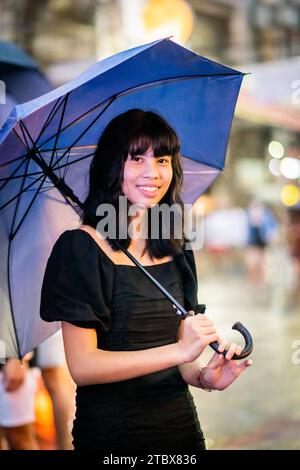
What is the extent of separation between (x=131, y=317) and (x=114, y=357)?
0.12m

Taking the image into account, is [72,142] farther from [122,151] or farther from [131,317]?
[131,317]

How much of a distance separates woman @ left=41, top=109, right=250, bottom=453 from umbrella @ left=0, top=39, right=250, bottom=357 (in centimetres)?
20

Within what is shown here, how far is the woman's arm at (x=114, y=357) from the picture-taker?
1812mm

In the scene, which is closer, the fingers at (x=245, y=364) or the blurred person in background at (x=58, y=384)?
the fingers at (x=245, y=364)

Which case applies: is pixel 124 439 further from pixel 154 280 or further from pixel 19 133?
pixel 19 133

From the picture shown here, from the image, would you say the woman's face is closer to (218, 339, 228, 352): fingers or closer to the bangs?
the bangs

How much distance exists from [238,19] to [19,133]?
56.0 feet

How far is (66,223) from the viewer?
93.8 inches

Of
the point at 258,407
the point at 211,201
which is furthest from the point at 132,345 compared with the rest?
the point at 211,201

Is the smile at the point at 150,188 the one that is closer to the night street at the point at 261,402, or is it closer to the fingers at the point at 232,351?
the fingers at the point at 232,351

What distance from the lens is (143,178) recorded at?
1992 millimetres

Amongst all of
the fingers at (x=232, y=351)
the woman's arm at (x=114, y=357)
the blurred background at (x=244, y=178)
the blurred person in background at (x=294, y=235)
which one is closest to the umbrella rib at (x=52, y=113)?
the woman's arm at (x=114, y=357)

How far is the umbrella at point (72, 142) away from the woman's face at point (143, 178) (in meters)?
0.19
